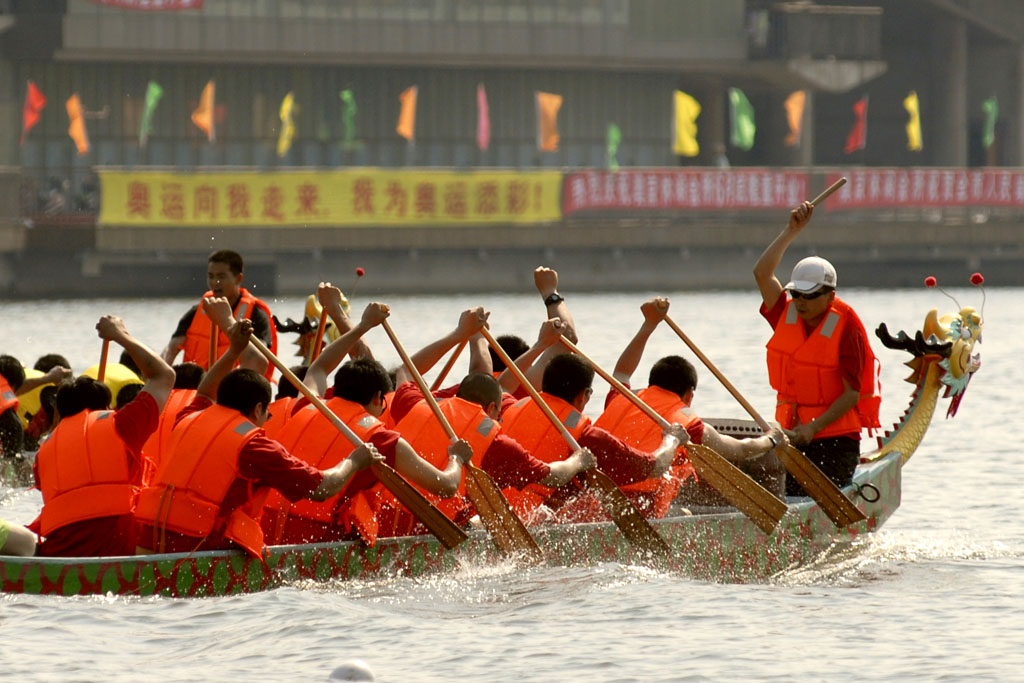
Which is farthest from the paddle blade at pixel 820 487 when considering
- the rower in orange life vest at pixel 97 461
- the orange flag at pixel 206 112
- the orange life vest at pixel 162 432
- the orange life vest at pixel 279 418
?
the orange flag at pixel 206 112

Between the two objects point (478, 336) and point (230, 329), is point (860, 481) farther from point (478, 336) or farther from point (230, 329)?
point (230, 329)

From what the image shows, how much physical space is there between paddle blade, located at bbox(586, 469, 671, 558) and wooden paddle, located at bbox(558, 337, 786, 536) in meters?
0.43

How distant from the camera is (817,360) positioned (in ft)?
35.8

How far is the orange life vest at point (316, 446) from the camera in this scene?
9.47 meters

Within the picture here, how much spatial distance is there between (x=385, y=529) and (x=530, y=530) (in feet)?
2.66

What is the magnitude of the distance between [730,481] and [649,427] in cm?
57

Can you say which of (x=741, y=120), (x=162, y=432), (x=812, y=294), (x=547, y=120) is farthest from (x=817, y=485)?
(x=741, y=120)

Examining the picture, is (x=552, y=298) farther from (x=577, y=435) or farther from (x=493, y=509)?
(x=493, y=509)

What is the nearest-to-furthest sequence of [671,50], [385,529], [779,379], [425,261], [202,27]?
[385,529], [779,379], [425,261], [202,27], [671,50]

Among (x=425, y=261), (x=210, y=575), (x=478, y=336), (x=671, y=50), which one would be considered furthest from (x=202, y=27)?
(x=210, y=575)

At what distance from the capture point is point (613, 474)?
1026cm

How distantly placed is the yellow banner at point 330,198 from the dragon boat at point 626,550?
2181cm

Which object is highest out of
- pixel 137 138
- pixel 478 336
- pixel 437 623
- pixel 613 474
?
pixel 137 138

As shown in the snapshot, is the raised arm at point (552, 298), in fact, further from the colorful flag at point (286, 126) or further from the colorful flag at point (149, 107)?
the colorful flag at point (149, 107)
